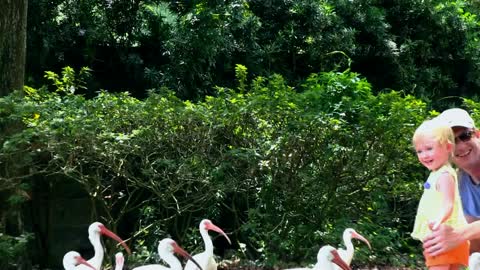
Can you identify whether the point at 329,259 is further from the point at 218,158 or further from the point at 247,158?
the point at 218,158

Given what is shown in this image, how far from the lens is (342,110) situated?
833 cm

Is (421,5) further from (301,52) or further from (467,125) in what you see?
(467,125)

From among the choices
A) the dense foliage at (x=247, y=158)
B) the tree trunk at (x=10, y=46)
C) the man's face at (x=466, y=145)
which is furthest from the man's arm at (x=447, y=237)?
the tree trunk at (x=10, y=46)

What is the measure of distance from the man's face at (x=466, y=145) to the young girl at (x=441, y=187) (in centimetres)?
20

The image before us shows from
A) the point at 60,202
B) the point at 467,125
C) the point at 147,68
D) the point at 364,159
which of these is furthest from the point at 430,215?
the point at 147,68

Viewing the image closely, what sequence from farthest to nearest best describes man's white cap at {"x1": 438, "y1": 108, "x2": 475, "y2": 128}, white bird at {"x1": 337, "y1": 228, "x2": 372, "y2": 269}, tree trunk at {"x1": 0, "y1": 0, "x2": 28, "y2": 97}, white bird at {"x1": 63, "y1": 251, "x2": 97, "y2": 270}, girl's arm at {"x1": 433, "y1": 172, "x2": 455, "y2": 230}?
tree trunk at {"x1": 0, "y1": 0, "x2": 28, "y2": 97}, white bird at {"x1": 337, "y1": 228, "x2": 372, "y2": 269}, white bird at {"x1": 63, "y1": 251, "x2": 97, "y2": 270}, man's white cap at {"x1": 438, "y1": 108, "x2": 475, "y2": 128}, girl's arm at {"x1": 433, "y1": 172, "x2": 455, "y2": 230}

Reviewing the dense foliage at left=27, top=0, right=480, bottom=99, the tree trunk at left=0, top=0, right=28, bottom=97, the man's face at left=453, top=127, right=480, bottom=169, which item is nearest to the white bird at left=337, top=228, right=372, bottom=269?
the man's face at left=453, top=127, right=480, bottom=169

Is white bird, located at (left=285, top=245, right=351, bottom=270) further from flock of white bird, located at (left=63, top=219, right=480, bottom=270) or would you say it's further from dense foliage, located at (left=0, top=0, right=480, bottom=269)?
dense foliage, located at (left=0, top=0, right=480, bottom=269)

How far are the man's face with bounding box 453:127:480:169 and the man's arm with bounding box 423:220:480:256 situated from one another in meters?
0.50

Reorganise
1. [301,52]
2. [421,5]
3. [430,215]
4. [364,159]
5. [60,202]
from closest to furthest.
A: [430,215], [364,159], [60,202], [301,52], [421,5]

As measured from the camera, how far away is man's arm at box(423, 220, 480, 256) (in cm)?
379

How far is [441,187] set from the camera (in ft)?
13.0

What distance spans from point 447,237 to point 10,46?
6053mm

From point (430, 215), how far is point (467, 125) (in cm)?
54
